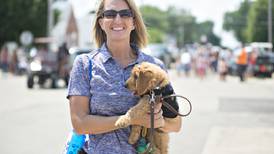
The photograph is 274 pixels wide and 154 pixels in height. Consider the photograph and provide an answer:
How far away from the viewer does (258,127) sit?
13305 mm

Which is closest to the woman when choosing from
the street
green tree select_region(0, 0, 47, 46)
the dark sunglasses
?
the dark sunglasses

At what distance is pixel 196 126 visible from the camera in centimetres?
1354

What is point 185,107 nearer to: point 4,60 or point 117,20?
point 117,20

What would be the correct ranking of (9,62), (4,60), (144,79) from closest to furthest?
1. (144,79)
2. (9,62)
3. (4,60)

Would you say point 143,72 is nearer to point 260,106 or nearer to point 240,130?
point 240,130

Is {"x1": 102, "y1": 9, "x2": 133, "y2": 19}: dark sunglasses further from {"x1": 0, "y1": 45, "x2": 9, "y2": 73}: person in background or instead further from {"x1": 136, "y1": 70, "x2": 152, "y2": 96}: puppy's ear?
{"x1": 0, "y1": 45, "x2": 9, "y2": 73}: person in background

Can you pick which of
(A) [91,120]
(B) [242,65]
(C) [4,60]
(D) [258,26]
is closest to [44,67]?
(B) [242,65]

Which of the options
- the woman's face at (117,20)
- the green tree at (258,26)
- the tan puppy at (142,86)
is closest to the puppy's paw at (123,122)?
the tan puppy at (142,86)

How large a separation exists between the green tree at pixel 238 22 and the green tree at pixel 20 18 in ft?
143

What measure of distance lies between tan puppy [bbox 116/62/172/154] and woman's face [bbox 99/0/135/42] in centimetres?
26

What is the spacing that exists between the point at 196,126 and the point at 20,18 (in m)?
55.6

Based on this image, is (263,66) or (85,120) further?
(263,66)

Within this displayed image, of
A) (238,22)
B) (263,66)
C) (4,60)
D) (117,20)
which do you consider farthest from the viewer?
(238,22)

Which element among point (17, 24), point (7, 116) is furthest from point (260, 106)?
point (17, 24)
